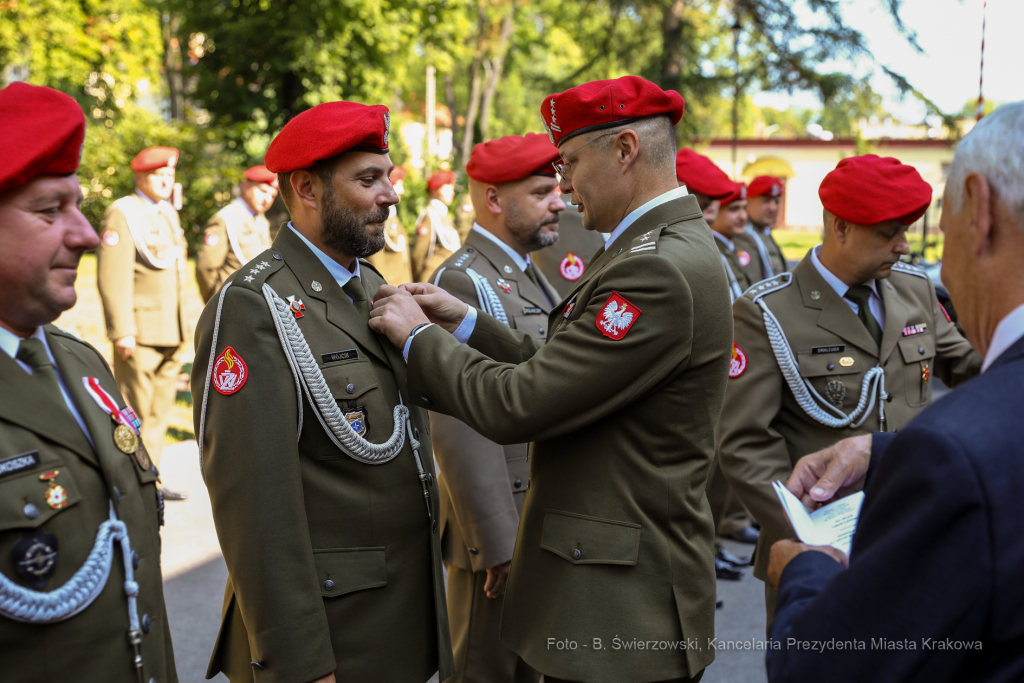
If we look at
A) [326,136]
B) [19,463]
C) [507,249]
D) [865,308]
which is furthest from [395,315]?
[865,308]

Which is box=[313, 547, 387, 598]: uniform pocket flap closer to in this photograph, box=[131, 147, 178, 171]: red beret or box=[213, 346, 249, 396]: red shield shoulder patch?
box=[213, 346, 249, 396]: red shield shoulder patch

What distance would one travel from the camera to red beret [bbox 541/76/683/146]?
2.28 m

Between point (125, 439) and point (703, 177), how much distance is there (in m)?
5.02

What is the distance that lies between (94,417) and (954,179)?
1.71 m

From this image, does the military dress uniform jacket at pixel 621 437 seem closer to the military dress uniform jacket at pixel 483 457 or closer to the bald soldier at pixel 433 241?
the military dress uniform jacket at pixel 483 457

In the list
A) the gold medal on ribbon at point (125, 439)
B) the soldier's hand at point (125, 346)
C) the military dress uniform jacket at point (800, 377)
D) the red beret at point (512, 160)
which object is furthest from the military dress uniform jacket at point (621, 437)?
the soldier's hand at point (125, 346)

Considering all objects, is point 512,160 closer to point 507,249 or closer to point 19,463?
point 507,249

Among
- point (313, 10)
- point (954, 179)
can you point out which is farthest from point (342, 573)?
point (313, 10)

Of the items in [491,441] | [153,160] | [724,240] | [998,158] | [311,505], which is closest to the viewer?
[998,158]

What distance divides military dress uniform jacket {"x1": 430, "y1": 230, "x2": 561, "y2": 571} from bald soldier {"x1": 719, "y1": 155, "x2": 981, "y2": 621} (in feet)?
2.73

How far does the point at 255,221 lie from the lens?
8031mm

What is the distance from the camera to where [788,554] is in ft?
5.04

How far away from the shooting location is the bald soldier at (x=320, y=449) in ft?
6.80

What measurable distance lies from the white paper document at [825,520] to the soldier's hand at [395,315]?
1.10m
